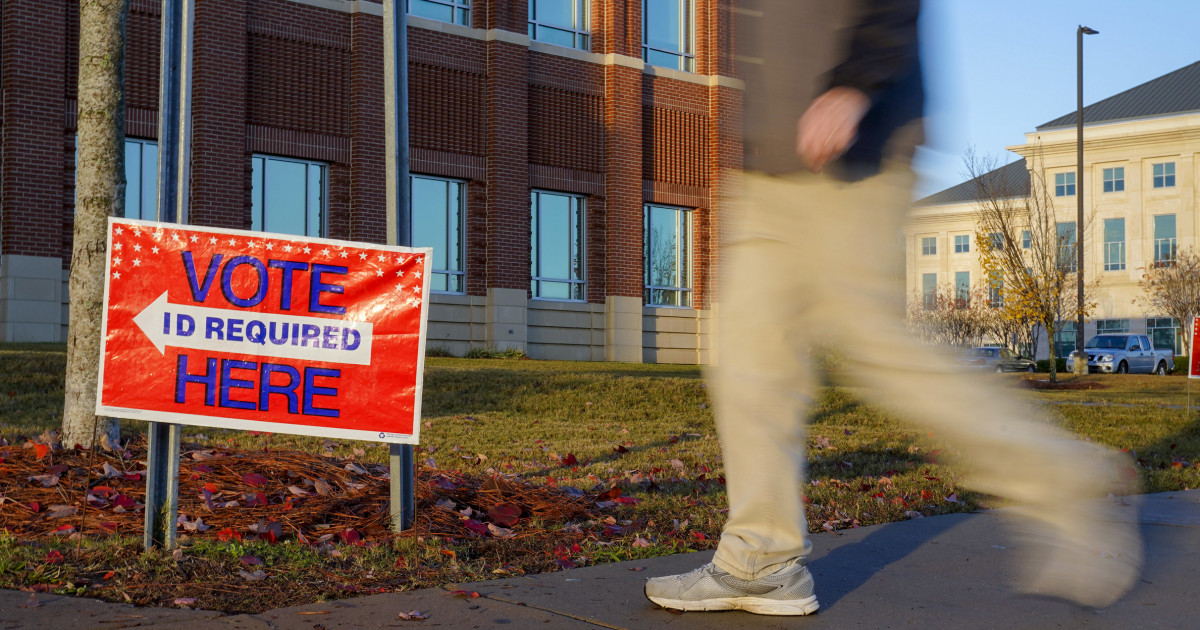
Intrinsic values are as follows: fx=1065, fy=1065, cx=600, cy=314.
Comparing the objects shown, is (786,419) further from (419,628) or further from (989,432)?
(419,628)

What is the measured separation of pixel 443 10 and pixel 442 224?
448cm

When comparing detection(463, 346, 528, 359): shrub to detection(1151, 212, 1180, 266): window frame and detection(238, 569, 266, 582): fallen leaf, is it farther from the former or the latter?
detection(1151, 212, 1180, 266): window frame

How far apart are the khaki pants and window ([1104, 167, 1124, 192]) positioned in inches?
2220

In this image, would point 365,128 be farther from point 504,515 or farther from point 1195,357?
point 504,515

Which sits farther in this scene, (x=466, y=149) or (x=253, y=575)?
(x=466, y=149)

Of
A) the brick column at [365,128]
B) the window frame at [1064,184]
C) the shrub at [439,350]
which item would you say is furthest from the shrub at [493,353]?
the window frame at [1064,184]

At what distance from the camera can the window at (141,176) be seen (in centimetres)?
1861

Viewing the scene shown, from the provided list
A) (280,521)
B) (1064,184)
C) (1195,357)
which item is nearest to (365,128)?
(1195,357)

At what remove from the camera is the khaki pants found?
2.57 m

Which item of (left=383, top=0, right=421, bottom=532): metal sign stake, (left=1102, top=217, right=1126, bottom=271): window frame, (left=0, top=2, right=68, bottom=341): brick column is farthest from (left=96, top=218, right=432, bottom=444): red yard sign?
(left=1102, top=217, right=1126, bottom=271): window frame

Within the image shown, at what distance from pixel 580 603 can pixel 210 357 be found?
1505 millimetres

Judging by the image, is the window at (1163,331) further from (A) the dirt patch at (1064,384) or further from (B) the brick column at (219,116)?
(B) the brick column at (219,116)

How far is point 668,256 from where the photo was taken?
25312 mm

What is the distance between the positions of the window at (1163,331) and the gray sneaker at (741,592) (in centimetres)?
5592
